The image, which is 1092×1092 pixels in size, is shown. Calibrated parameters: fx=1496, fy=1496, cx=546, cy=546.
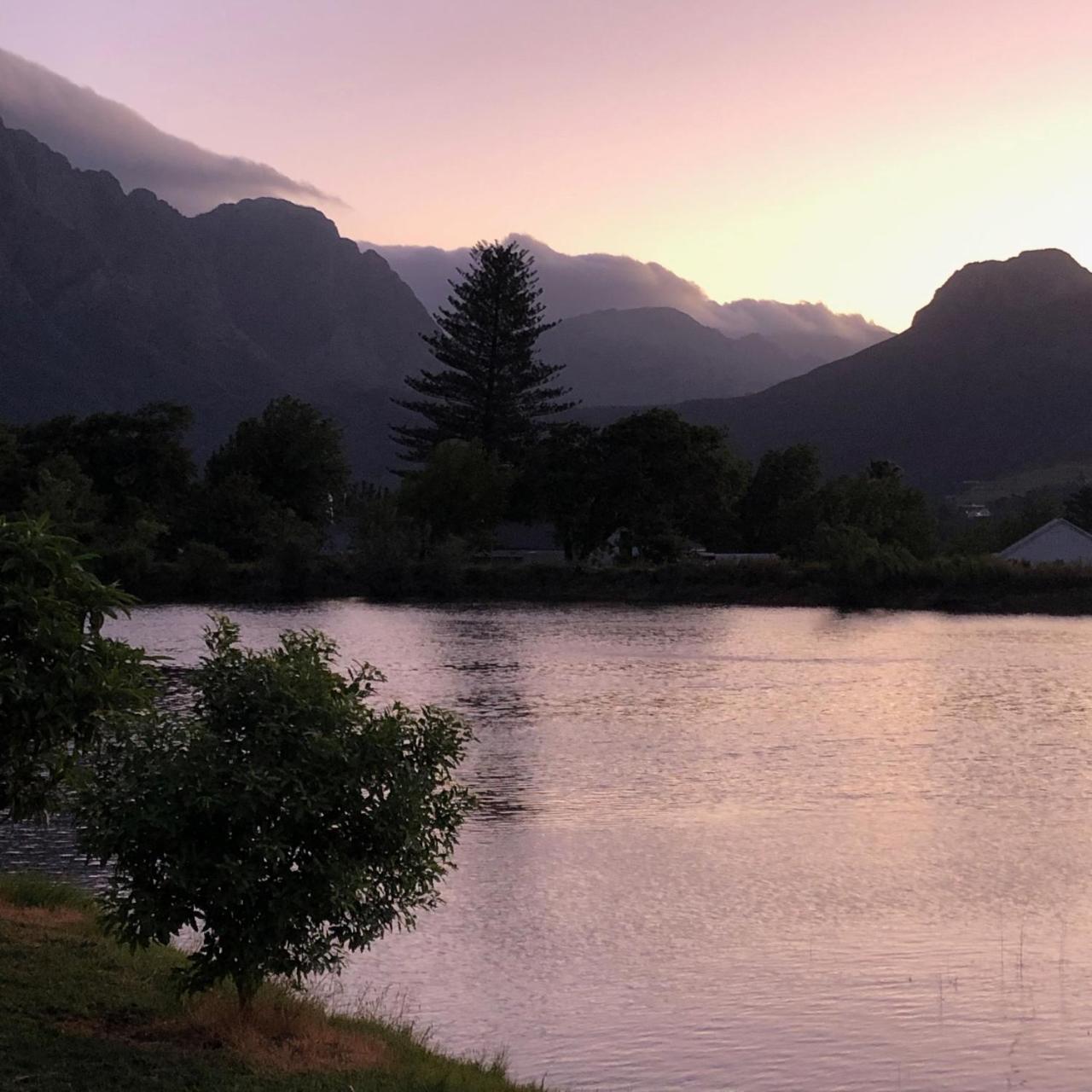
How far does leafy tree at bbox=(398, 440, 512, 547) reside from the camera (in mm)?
93312

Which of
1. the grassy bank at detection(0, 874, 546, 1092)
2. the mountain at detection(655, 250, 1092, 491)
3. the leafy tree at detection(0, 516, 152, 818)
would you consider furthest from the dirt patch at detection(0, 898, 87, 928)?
the mountain at detection(655, 250, 1092, 491)

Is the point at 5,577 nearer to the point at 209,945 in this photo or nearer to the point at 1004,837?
the point at 209,945

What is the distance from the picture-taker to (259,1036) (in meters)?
8.90

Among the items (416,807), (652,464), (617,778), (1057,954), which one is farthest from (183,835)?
(652,464)

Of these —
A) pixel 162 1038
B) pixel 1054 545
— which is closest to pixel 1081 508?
pixel 1054 545

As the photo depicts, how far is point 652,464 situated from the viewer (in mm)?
88500

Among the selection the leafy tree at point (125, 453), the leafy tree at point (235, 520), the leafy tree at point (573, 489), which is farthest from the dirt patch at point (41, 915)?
the leafy tree at point (125, 453)

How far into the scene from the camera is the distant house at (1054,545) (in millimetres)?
83312

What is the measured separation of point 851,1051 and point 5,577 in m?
7.01

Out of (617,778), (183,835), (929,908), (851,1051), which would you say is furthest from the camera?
(617,778)

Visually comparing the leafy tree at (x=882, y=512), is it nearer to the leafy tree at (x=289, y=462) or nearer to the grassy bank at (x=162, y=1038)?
the leafy tree at (x=289, y=462)

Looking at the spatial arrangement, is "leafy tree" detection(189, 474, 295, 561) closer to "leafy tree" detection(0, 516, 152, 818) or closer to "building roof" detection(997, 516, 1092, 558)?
"building roof" detection(997, 516, 1092, 558)

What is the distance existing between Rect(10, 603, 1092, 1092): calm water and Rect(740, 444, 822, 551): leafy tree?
63.9 metres

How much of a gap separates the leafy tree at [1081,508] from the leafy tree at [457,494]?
44037 mm
